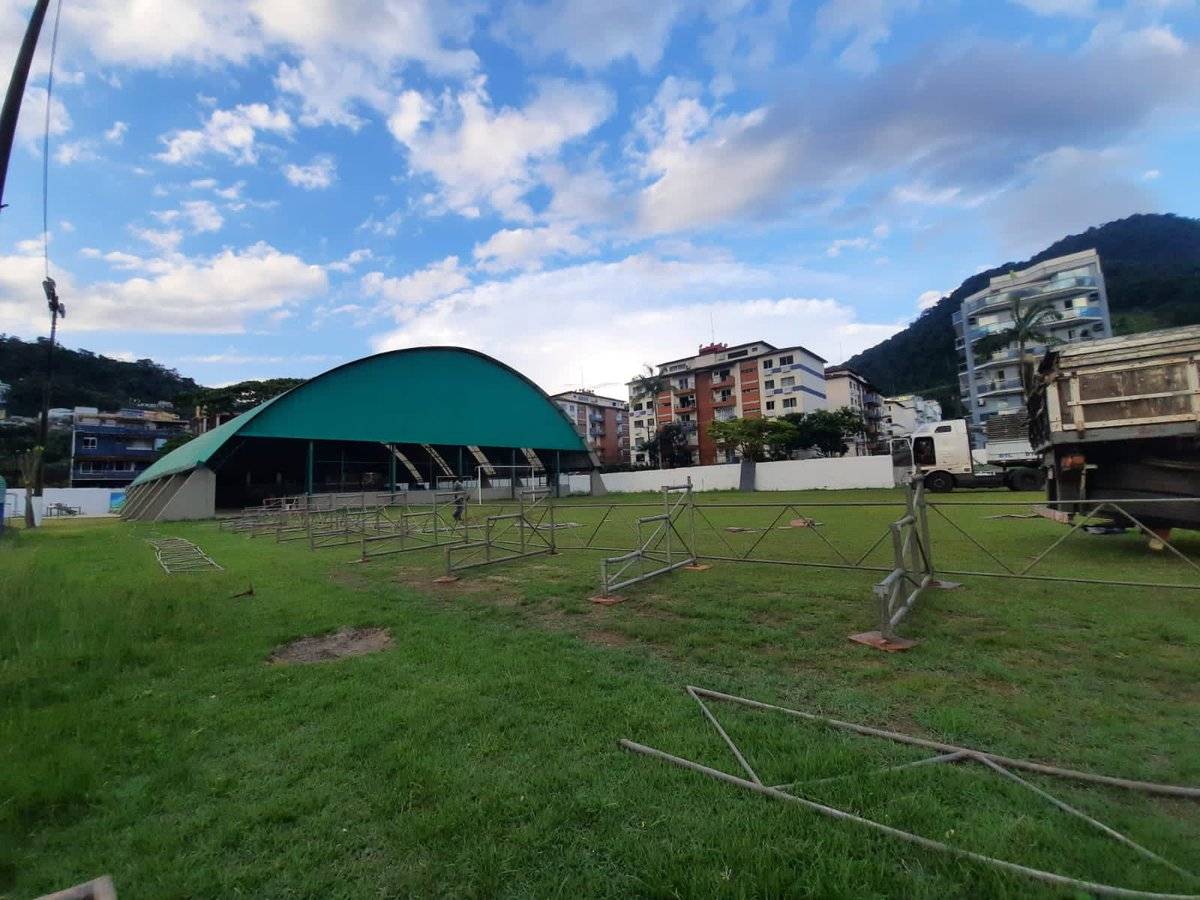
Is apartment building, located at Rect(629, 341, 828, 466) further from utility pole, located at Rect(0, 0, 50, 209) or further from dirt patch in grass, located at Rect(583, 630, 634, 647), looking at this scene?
utility pole, located at Rect(0, 0, 50, 209)

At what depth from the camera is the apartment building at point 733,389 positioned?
6781 cm

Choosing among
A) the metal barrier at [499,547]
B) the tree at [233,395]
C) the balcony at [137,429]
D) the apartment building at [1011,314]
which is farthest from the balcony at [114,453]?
the apartment building at [1011,314]

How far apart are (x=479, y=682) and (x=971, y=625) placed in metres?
5.27

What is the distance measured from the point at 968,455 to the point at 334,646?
27405 mm

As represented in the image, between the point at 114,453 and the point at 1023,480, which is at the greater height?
the point at 114,453

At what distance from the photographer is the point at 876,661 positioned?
489 centimetres

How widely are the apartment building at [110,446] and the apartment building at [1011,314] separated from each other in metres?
104

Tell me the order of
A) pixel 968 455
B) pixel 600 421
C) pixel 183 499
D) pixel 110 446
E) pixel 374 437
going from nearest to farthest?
pixel 968 455 → pixel 183 499 → pixel 374 437 → pixel 110 446 → pixel 600 421

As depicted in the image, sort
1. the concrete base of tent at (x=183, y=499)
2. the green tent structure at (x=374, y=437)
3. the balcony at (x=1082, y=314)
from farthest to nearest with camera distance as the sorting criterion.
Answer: the balcony at (x=1082, y=314) < the green tent structure at (x=374, y=437) < the concrete base of tent at (x=183, y=499)

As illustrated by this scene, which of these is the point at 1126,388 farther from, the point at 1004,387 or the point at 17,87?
the point at 1004,387

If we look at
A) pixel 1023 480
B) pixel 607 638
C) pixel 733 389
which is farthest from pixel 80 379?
pixel 1023 480

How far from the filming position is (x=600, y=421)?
347ft

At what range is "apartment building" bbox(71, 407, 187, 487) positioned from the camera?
6881 centimetres

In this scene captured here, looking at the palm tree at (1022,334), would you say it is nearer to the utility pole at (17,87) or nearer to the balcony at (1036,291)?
the balcony at (1036,291)
